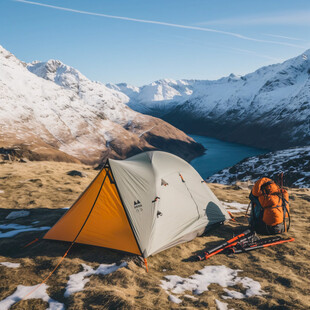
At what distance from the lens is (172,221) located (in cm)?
1150

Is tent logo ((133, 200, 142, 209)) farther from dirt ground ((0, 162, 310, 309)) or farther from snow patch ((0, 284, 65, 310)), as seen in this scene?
snow patch ((0, 284, 65, 310))

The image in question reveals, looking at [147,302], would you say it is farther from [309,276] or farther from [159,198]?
[309,276]

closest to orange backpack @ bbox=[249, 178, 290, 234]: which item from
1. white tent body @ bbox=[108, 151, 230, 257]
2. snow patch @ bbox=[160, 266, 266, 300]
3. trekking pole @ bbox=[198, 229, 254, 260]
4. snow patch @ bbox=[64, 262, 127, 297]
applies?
trekking pole @ bbox=[198, 229, 254, 260]

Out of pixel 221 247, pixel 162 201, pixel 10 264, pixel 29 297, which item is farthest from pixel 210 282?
pixel 10 264

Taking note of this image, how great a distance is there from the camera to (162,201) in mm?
11578

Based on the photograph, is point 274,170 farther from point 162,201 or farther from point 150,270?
point 150,270

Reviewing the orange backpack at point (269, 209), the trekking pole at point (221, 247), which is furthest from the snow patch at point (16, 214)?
the orange backpack at point (269, 209)

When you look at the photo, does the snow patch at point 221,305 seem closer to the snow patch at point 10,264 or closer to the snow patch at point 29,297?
Result: the snow patch at point 29,297

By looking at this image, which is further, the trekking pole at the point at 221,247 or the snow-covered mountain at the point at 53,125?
the snow-covered mountain at the point at 53,125

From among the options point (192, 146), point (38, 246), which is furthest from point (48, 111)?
point (38, 246)

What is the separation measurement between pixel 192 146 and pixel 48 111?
10955cm

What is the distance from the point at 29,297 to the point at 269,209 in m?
10.3

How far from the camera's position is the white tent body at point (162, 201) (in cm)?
1053

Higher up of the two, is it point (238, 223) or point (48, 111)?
point (48, 111)
